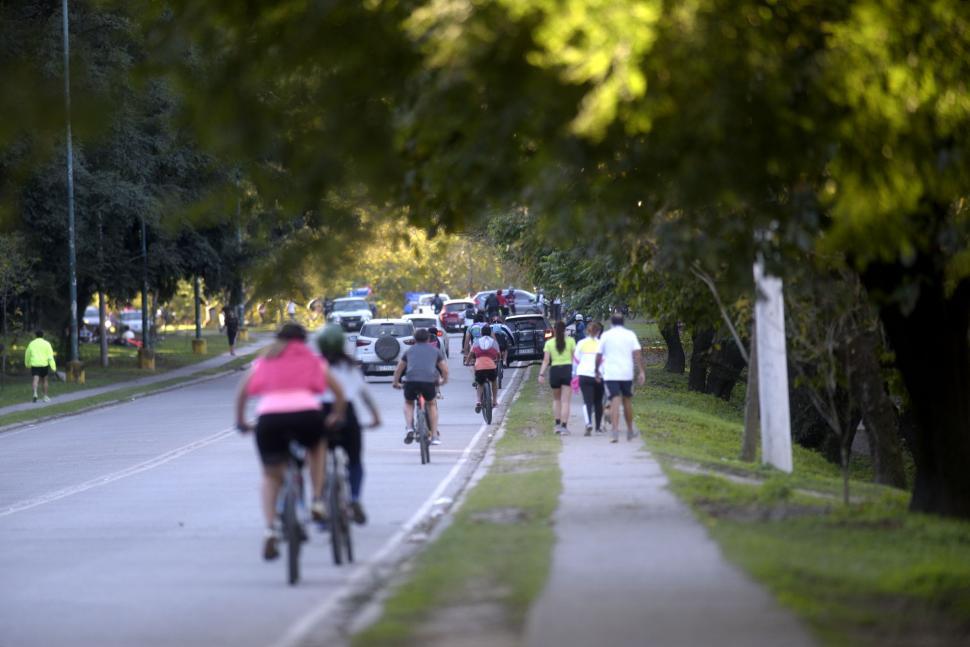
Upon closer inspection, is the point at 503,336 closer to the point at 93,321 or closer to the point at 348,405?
the point at 348,405

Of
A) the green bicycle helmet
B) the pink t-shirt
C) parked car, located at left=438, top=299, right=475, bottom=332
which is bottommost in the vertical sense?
the pink t-shirt

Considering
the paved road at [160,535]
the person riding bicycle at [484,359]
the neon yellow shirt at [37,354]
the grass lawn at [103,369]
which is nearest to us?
the paved road at [160,535]

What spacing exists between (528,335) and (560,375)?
2110cm

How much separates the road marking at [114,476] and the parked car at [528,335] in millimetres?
19060

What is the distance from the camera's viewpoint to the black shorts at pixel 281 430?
1117cm

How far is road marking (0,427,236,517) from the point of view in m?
18.4

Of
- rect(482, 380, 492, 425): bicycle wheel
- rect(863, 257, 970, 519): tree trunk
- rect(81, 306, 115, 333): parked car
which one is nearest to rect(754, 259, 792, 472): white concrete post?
rect(863, 257, 970, 519): tree trunk

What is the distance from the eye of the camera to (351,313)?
212 ft

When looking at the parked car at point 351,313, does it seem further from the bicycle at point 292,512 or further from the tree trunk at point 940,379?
the bicycle at point 292,512

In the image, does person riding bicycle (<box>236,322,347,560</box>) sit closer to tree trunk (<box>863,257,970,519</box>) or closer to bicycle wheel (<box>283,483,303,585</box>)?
bicycle wheel (<box>283,483,303,585</box>)

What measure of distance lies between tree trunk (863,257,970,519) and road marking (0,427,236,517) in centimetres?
950

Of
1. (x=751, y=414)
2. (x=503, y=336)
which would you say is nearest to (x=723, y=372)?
(x=503, y=336)

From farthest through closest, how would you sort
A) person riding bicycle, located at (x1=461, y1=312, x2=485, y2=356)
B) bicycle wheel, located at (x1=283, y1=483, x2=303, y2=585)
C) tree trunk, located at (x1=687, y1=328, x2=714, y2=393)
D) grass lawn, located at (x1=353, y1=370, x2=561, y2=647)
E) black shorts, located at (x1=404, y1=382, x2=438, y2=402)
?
1. tree trunk, located at (x1=687, y1=328, x2=714, y2=393)
2. person riding bicycle, located at (x1=461, y1=312, x2=485, y2=356)
3. black shorts, located at (x1=404, y1=382, x2=438, y2=402)
4. bicycle wheel, located at (x1=283, y1=483, x2=303, y2=585)
5. grass lawn, located at (x1=353, y1=370, x2=561, y2=647)

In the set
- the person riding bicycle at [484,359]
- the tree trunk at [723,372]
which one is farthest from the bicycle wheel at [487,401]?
the tree trunk at [723,372]
